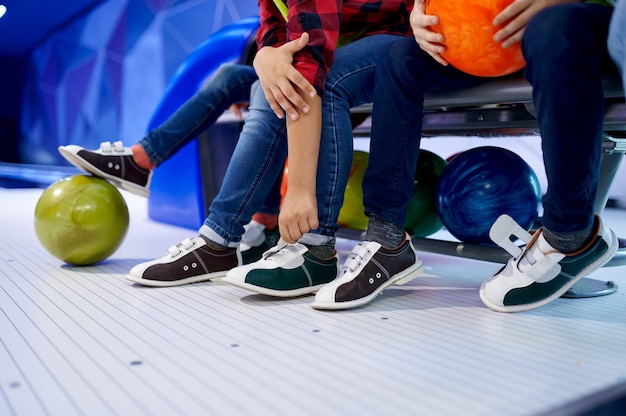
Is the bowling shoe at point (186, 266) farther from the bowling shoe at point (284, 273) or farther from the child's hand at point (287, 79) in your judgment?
the child's hand at point (287, 79)

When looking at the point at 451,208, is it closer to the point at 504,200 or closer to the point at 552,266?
the point at 504,200

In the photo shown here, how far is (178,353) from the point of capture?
832 mm

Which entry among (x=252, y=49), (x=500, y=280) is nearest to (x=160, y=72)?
(x=252, y=49)

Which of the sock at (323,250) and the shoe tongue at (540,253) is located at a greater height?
the shoe tongue at (540,253)

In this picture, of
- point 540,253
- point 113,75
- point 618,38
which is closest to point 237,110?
point 540,253

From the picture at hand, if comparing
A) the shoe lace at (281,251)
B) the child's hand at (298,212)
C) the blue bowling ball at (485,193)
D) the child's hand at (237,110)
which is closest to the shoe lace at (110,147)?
the child's hand at (237,110)

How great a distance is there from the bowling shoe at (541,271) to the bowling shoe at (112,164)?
89 centimetres

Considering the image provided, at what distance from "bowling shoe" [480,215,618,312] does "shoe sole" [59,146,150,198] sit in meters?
0.89

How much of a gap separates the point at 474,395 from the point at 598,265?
462mm

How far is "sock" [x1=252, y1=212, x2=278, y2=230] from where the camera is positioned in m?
1.49

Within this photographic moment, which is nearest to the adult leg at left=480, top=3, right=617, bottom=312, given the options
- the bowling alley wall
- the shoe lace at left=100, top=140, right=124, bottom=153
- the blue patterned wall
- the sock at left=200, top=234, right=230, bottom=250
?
the sock at left=200, top=234, right=230, bottom=250

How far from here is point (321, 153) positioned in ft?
3.69

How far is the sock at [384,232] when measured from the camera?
111 cm

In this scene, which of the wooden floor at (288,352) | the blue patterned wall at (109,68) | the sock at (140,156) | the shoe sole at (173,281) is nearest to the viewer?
the wooden floor at (288,352)
